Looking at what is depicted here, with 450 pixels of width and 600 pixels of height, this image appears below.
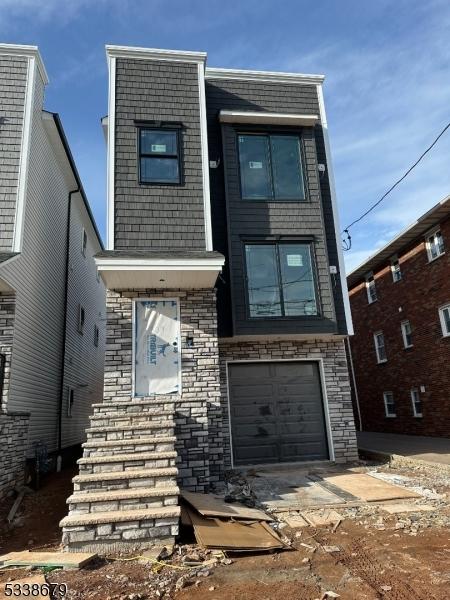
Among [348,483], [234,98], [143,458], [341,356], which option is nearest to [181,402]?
[143,458]

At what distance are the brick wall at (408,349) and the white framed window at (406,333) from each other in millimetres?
194

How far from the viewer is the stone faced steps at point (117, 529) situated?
4574 millimetres

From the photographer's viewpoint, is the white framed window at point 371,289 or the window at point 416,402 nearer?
the window at point 416,402

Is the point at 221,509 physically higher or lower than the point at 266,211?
lower

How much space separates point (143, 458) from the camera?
555cm

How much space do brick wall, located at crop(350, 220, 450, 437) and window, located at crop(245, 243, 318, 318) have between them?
6.43m

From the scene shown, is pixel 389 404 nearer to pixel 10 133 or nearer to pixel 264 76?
pixel 264 76

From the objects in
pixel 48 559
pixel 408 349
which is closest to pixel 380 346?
pixel 408 349

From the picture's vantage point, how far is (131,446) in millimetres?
5859

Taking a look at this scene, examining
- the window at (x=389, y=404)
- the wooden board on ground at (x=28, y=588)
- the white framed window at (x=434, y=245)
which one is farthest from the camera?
the window at (x=389, y=404)

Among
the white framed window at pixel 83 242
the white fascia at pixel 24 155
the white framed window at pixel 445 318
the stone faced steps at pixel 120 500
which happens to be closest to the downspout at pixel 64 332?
the white framed window at pixel 83 242

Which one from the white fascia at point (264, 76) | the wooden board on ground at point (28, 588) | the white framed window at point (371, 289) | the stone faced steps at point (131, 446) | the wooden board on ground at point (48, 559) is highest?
the white fascia at point (264, 76)

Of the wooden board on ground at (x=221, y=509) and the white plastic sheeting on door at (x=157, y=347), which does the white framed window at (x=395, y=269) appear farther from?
the wooden board on ground at (x=221, y=509)

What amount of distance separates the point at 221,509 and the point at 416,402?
39.8 feet
